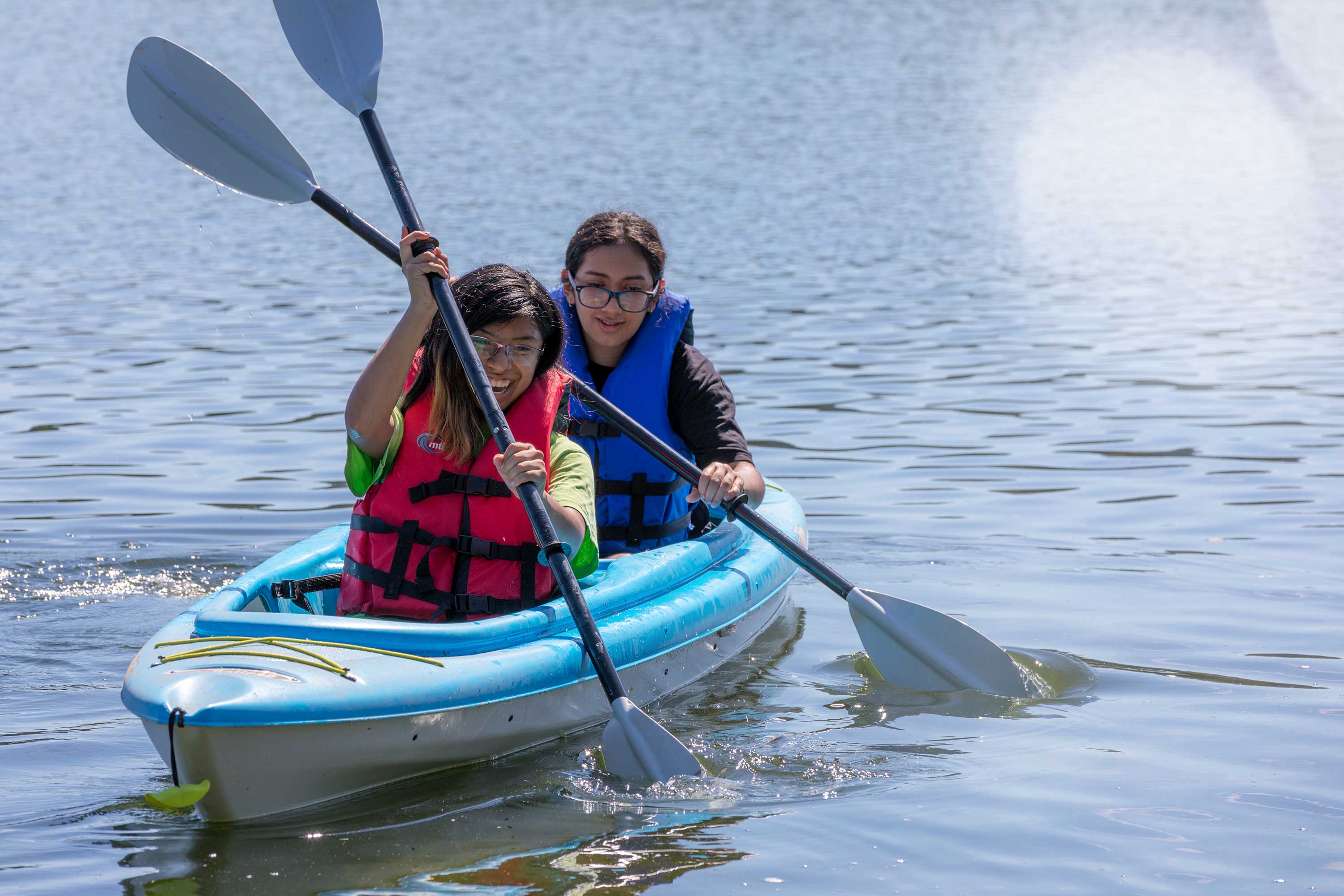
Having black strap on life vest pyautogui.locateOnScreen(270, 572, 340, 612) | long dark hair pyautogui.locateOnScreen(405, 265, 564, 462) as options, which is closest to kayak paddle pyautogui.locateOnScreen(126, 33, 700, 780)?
long dark hair pyautogui.locateOnScreen(405, 265, 564, 462)

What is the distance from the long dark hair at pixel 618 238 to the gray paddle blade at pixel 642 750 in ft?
4.50

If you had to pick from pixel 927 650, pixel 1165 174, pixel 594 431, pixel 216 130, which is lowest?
pixel 927 650

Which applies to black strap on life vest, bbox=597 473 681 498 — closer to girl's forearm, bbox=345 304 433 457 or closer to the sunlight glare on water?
girl's forearm, bbox=345 304 433 457

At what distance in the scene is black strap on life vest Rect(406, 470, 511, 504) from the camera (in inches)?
134

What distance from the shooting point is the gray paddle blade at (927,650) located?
3.97 m

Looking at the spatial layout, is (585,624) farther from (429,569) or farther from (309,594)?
(309,594)

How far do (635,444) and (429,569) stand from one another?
106 centimetres

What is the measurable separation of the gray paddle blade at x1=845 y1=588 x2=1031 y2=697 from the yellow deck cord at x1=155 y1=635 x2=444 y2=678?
1.43 meters

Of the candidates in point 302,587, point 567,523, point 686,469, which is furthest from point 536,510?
point 686,469

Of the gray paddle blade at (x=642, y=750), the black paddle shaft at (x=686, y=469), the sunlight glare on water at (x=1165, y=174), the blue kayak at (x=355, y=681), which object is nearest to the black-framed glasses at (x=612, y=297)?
the black paddle shaft at (x=686, y=469)

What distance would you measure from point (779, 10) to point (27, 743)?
26957 mm

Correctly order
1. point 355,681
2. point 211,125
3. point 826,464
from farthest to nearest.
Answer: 1. point 826,464
2. point 211,125
3. point 355,681

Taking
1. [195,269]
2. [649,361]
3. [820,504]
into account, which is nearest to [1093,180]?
[195,269]

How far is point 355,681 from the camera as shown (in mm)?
2922
